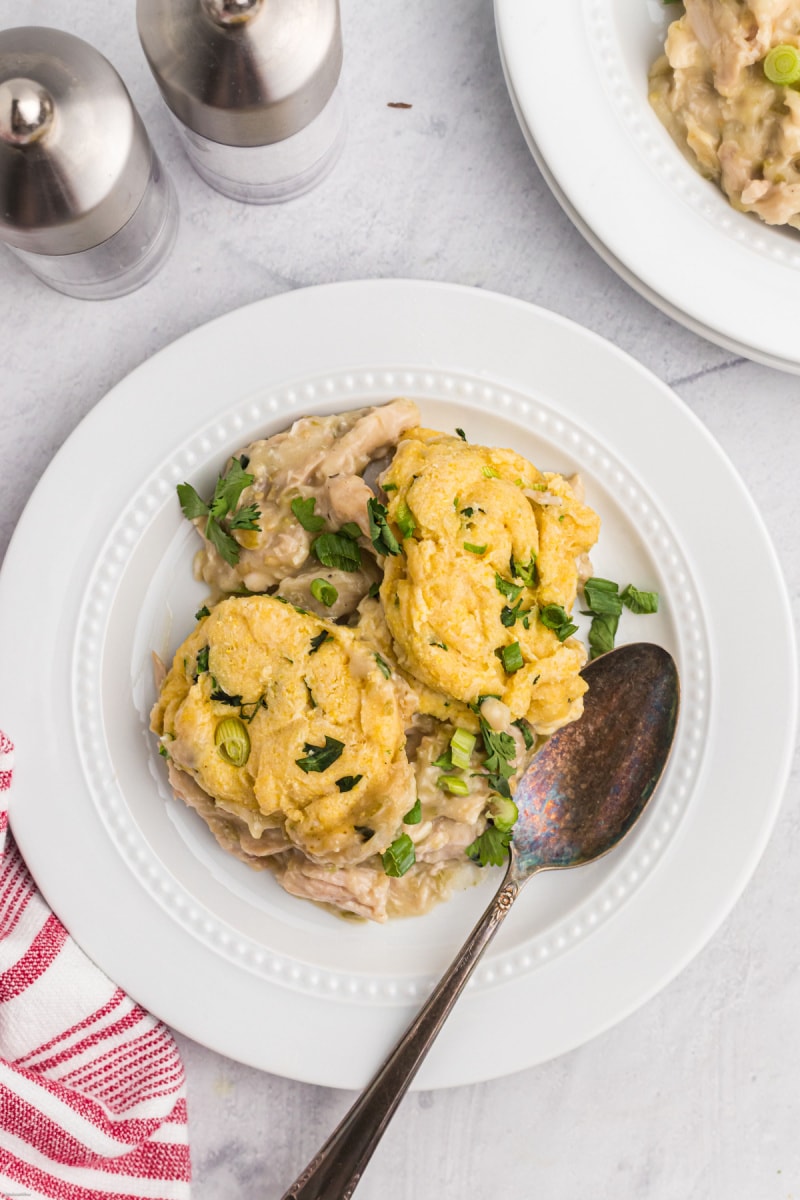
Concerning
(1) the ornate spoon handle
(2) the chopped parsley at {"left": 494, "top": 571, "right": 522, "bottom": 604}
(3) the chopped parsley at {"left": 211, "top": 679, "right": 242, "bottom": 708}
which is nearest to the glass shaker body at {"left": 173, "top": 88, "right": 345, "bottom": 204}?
(2) the chopped parsley at {"left": 494, "top": 571, "right": 522, "bottom": 604}

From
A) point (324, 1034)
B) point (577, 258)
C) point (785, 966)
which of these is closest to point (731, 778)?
point (785, 966)

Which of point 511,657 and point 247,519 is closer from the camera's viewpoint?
point 511,657

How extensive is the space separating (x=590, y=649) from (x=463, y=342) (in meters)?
0.91

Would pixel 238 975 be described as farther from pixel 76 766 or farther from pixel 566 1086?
pixel 566 1086

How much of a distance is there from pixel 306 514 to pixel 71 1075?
1.70m

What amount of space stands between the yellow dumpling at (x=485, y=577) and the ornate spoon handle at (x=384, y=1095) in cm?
62

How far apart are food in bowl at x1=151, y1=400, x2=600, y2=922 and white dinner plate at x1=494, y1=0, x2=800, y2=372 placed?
68 centimetres

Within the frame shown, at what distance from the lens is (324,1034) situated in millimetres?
2600

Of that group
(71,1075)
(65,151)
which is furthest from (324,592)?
(71,1075)

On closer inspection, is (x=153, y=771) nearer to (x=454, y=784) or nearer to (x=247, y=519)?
(x=247, y=519)

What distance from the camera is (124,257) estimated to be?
264cm

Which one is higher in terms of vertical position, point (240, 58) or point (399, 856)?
point (240, 58)

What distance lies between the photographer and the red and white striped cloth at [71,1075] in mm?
2584

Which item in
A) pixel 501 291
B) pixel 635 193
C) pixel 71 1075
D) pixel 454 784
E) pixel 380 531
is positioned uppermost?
pixel 635 193
